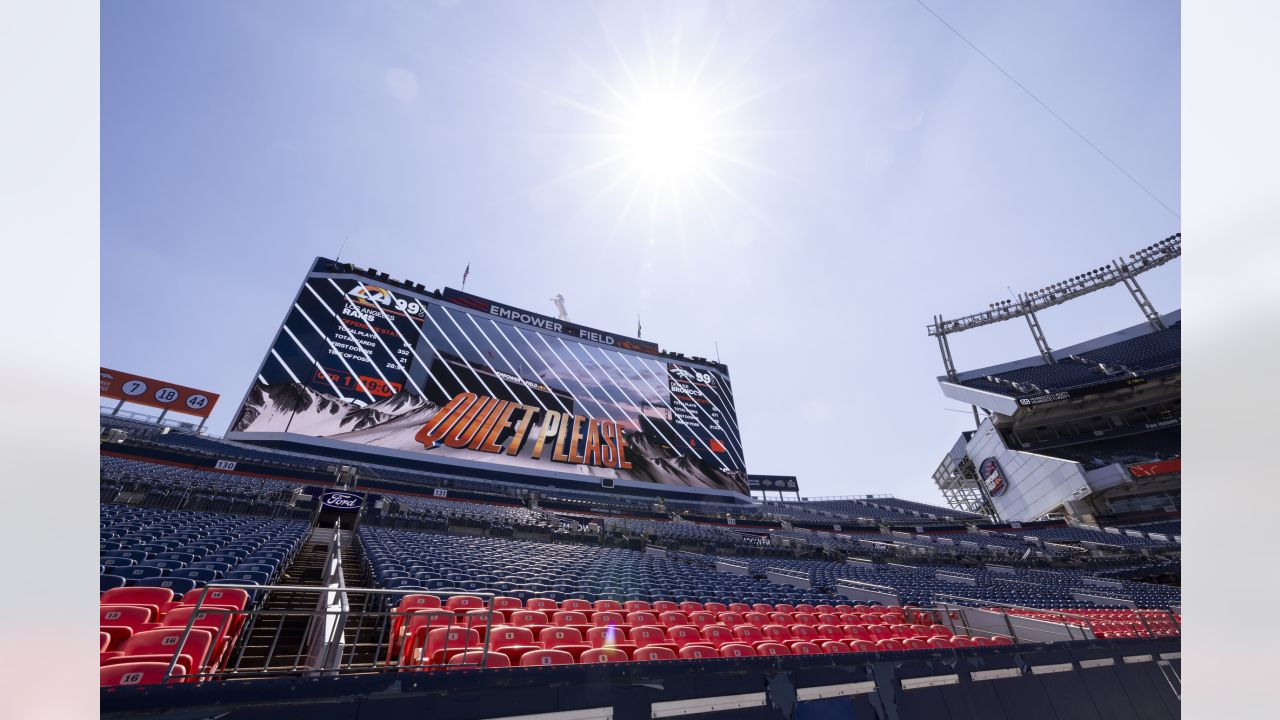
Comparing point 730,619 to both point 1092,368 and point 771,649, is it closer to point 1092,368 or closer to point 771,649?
point 771,649

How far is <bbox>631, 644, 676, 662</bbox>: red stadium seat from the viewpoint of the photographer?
5.32 meters

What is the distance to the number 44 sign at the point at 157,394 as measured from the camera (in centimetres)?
3378

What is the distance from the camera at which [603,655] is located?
5.22 metres

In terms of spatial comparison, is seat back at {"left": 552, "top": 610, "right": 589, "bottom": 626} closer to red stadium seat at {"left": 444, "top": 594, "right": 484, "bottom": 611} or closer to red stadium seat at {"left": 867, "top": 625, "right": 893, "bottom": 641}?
red stadium seat at {"left": 444, "top": 594, "right": 484, "bottom": 611}

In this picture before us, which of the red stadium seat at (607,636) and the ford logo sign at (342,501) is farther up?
the ford logo sign at (342,501)

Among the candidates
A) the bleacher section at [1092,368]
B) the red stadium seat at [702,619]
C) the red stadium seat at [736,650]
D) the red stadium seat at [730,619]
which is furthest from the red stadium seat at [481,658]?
the bleacher section at [1092,368]

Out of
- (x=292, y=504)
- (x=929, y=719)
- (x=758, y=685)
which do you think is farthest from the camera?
(x=292, y=504)

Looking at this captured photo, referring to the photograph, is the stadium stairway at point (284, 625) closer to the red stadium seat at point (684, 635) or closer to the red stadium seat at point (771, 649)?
the red stadium seat at point (684, 635)

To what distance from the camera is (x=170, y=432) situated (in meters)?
31.3

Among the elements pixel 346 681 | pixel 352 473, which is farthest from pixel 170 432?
pixel 346 681

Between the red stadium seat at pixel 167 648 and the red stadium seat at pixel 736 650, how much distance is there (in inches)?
201

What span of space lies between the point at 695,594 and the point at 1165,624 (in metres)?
9.81
